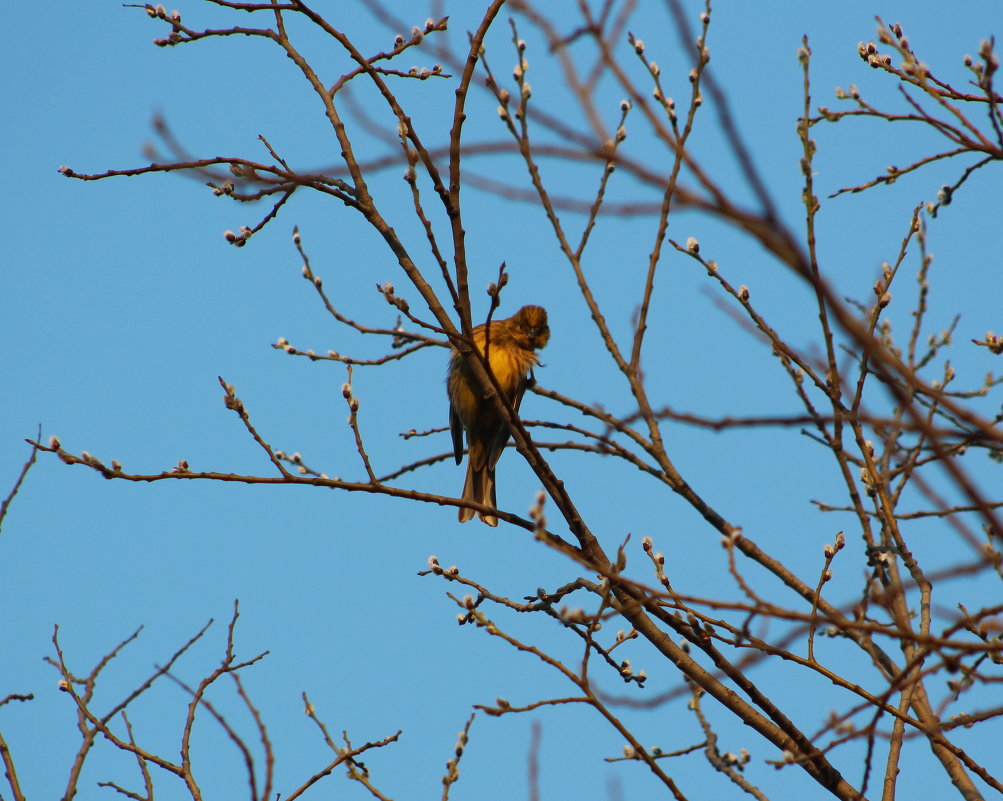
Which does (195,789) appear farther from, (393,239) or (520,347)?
(520,347)

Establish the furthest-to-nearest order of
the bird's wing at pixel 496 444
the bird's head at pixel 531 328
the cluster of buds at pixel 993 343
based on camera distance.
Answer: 1. the bird's head at pixel 531 328
2. the bird's wing at pixel 496 444
3. the cluster of buds at pixel 993 343

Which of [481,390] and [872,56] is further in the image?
[481,390]

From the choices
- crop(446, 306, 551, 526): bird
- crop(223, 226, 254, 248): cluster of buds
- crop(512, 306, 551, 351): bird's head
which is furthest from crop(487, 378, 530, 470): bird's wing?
crop(223, 226, 254, 248): cluster of buds

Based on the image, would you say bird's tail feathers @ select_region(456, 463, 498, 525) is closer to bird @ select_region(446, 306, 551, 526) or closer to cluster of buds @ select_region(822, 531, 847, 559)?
bird @ select_region(446, 306, 551, 526)

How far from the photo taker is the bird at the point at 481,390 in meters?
6.83

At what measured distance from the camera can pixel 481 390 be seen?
655cm

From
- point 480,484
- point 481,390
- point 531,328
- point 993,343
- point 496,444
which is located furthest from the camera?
point 531,328

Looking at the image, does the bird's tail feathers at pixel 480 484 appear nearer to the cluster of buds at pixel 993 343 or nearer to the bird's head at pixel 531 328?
the bird's head at pixel 531 328

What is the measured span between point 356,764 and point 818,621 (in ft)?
10.2

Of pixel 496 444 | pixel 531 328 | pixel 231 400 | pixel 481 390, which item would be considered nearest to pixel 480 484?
pixel 496 444

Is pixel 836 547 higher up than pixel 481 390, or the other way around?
pixel 481 390

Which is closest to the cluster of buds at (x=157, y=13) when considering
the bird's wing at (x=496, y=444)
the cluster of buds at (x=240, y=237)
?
the cluster of buds at (x=240, y=237)

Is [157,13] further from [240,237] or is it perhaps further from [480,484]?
[480,484]

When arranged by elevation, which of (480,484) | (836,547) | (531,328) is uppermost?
(531,328)
